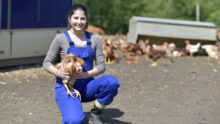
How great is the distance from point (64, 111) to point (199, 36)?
9.98 m

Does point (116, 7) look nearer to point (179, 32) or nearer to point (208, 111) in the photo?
point (179, 32)

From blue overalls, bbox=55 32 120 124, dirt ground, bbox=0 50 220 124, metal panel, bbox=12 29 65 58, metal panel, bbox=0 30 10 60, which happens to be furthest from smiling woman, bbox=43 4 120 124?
metal panel, bbox=12 29 65 58

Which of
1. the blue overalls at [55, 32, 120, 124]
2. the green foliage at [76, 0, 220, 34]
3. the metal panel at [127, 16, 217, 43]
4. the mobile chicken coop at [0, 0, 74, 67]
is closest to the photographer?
the blue overalls at [55, 32, 120, 124]

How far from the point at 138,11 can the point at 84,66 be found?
1836 centimetres

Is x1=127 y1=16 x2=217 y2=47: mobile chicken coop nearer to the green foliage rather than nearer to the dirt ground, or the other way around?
the dirt ground

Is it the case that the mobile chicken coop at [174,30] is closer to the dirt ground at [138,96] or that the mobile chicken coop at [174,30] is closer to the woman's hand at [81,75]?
the dirt ground at [138,96]

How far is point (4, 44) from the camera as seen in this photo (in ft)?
26.5

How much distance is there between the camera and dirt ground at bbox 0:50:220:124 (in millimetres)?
5059

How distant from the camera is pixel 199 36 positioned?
42.6 feet

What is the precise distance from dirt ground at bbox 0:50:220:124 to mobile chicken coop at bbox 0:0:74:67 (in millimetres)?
330

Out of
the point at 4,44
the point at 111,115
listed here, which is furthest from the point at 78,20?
the point at 4,44

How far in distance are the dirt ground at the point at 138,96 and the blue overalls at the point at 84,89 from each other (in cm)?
72

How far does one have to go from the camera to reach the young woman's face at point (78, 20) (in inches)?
157

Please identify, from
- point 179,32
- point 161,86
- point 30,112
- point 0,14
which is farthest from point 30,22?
point 179,32
